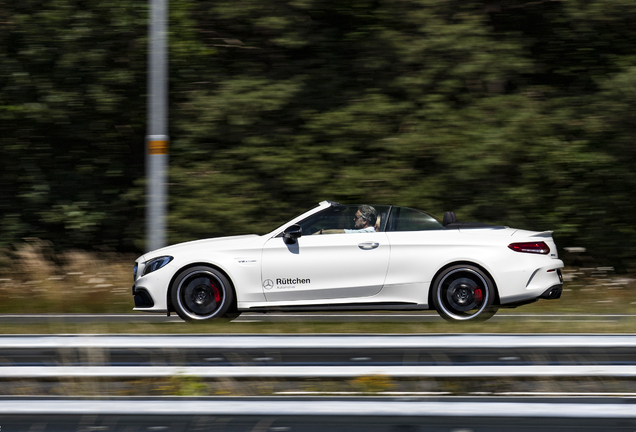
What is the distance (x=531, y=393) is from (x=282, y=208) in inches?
357

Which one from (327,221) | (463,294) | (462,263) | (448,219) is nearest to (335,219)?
(327,221)

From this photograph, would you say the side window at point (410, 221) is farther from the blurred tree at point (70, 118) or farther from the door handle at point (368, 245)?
the blurred tree at point (70, 118)

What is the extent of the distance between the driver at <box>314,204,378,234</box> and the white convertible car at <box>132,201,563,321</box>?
1 centimetres

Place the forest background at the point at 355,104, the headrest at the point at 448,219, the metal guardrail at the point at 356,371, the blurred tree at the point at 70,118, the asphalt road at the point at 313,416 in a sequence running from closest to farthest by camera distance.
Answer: the asphalt road at the point at 313,416 < the metal guardrail at the point at 356,371 < the headrest at the point at 448,219 < the forest background at the point at 355,104 < the blurred tree at the point at 70,118

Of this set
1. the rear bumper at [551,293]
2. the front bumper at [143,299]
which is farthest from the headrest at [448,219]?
the front bumper at [143,299]

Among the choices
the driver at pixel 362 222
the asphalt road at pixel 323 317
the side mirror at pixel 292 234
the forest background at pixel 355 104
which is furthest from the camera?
the forest background at pixel 355 104

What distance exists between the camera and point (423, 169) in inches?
506

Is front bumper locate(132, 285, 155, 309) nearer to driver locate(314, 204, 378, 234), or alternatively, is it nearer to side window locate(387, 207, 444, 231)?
driver locate(314, 204, 378, 234)

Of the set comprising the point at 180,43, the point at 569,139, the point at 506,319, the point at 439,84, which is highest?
the point at 180,43

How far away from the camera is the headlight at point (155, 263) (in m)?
8.38

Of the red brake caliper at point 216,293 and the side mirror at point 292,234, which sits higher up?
the side mirror at point 292,234

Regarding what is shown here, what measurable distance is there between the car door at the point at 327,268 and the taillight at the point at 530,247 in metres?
1.29

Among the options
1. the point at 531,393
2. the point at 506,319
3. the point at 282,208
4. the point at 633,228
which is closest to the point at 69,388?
the point at 531,393

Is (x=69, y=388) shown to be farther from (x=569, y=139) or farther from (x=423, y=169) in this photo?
(x=569, y=139)
